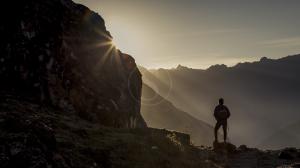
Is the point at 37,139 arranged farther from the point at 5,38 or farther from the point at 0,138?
the point at 5,38

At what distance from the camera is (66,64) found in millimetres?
22859

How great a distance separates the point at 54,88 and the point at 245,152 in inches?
558

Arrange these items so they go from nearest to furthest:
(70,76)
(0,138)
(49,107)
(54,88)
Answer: (0,138) < (49,107) < (54,88) < (70,76)

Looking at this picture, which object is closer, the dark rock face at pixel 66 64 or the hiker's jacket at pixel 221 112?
the dark rock face at pixel 66 64

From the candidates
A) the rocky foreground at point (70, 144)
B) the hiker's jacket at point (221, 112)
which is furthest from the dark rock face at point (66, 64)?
the hiker's jacket at point (221, 112)

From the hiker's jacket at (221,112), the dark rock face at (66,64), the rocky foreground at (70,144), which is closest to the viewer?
the rocky foreground at (70,144)

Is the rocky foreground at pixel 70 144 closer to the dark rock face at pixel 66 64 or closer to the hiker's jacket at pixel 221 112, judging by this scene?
the dark rock face at pixel 66 64

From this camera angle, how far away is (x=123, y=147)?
14.8m

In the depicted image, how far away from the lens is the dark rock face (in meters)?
19.8

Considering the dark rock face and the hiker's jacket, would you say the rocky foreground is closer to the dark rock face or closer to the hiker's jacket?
the dark rock face

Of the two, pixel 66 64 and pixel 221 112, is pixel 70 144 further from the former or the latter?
pixel 221 112

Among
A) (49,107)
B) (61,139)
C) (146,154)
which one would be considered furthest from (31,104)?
(146,154)

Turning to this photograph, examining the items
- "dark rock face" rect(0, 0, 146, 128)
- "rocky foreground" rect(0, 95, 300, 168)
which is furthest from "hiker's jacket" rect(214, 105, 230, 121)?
"rocky foreground" rect(0, 95, 300, 168)

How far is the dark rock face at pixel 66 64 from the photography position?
65.0ft
